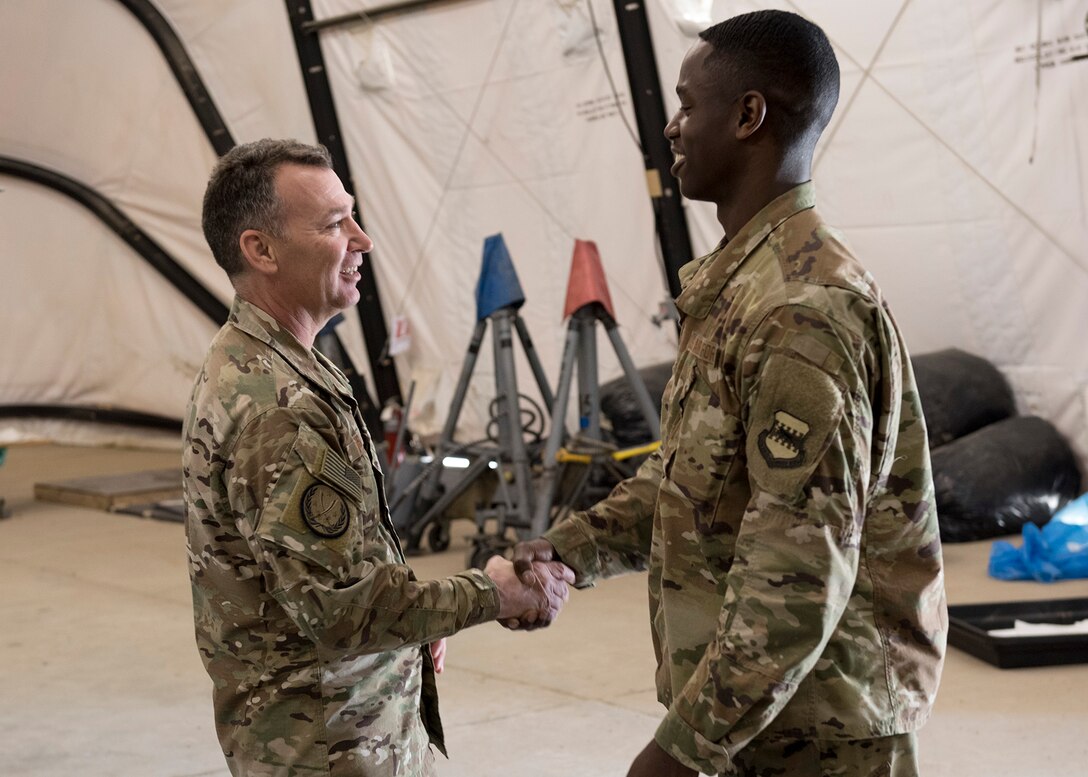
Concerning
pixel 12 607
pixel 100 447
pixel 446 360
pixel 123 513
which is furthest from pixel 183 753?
pixel 100 447

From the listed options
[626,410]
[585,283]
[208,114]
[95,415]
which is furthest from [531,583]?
[95,415]

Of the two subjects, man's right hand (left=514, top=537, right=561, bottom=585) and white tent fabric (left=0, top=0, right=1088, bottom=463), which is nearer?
man's right hand (left=514, top=537, right=561, bottom=585)

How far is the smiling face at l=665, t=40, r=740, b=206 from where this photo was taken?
5.41 feet

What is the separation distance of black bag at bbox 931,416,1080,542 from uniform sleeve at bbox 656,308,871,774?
488 centimetres

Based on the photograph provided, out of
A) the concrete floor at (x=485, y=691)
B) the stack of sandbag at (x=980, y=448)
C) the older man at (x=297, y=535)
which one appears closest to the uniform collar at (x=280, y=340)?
the older man at (x=297, y=535)

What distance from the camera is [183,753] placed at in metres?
3.94

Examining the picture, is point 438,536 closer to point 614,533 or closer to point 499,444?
point 499,444

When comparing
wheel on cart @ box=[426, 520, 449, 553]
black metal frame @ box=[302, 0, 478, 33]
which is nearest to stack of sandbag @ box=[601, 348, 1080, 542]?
wheel on cart @ box=[426, 520, 449, 553]

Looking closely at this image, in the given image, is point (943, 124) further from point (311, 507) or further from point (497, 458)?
point (311, 507)

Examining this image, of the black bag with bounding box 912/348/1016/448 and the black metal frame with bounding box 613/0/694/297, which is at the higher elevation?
the black metal frame with bounding box 613/0/694/297

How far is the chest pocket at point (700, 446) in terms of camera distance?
5.08ft

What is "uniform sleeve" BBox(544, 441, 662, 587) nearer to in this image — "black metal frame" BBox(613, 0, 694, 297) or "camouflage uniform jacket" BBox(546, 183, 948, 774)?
"camouflage uniform jacket" BBox(546, 183, 948, 774)

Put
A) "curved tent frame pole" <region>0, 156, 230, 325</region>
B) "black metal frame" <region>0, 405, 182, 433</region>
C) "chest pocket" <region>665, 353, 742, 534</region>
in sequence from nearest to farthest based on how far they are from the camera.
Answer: "chest pocket" <region>665, 353, 742, 534</region> < "curved tent frame pole" <region>0, 156, 230, 325</region> < "black metal frame" <region>0, 405, 182, 433</region>

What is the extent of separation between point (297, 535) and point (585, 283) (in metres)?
4.44
